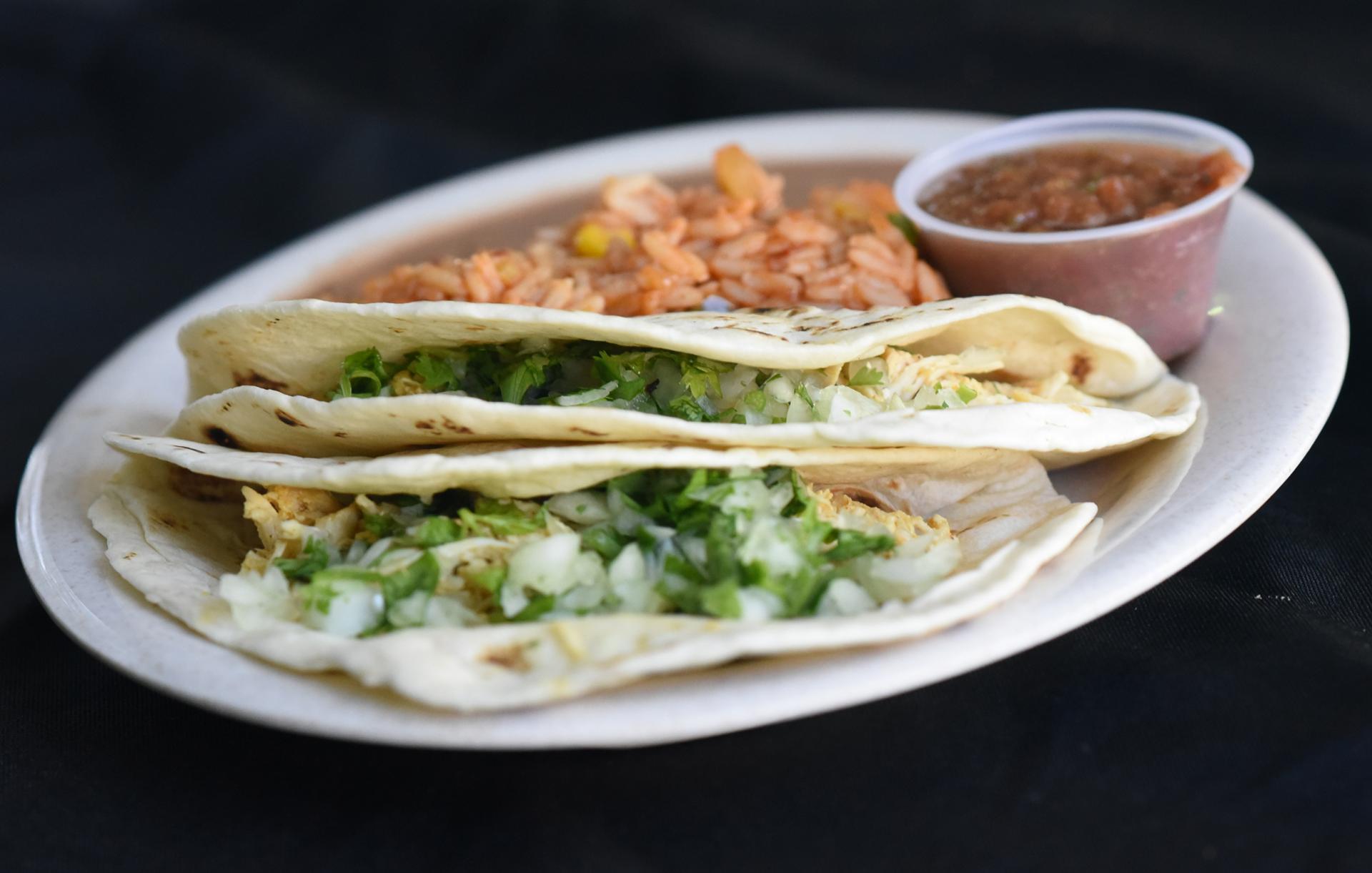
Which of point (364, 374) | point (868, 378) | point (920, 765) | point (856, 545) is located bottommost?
point (920, 765)

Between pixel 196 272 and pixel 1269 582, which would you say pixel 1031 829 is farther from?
pixel 196 272

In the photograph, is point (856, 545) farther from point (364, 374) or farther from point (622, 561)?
point (364, 374)

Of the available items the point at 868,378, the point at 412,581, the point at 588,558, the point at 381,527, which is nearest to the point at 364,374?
the point at 381,527

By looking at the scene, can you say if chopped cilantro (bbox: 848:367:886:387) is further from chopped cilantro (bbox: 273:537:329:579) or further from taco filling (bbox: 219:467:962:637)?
chopped cilantro (bbox: 273:537:329:579)

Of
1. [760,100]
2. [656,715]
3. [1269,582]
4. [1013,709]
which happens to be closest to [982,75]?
[760,100]

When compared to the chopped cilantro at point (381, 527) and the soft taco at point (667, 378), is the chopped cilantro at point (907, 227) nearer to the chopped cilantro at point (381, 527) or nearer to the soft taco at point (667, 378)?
the soft taco at point (667, 378)

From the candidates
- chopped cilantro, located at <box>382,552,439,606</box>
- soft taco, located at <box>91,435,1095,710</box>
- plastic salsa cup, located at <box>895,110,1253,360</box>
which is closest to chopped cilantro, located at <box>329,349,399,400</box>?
soft taco, located at <box>91,435,1095,710</box>
